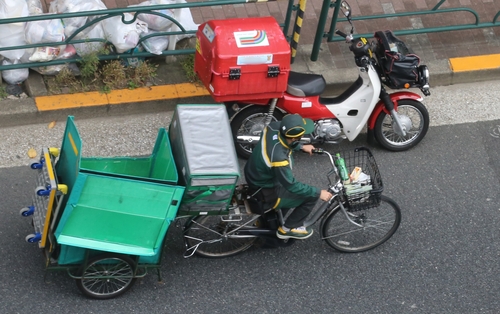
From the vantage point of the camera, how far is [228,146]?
545 cm

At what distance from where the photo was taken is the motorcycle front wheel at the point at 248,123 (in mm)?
6879

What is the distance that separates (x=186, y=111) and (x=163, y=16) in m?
1.86

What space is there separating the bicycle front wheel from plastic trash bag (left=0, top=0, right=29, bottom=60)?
12.0ft

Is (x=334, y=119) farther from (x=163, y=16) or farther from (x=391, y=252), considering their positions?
(x=163, y=16)

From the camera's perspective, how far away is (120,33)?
727 centimetres

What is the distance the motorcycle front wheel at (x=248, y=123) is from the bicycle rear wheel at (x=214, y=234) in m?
1.22

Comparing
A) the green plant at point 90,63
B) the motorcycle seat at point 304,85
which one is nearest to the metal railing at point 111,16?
the green plant at point 90,63

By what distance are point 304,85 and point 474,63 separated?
2.71 meters

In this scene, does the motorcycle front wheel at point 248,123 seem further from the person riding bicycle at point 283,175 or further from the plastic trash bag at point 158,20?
the plastic trash bag at point 158,20

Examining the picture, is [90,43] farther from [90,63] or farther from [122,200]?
[122,200]

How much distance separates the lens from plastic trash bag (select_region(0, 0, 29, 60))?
715 cm

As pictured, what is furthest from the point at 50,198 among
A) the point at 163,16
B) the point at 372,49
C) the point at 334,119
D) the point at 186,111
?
the point at 372,49

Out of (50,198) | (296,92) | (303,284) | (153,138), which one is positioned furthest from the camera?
(153,138)

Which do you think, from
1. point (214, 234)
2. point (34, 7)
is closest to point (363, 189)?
point (214, 234)
